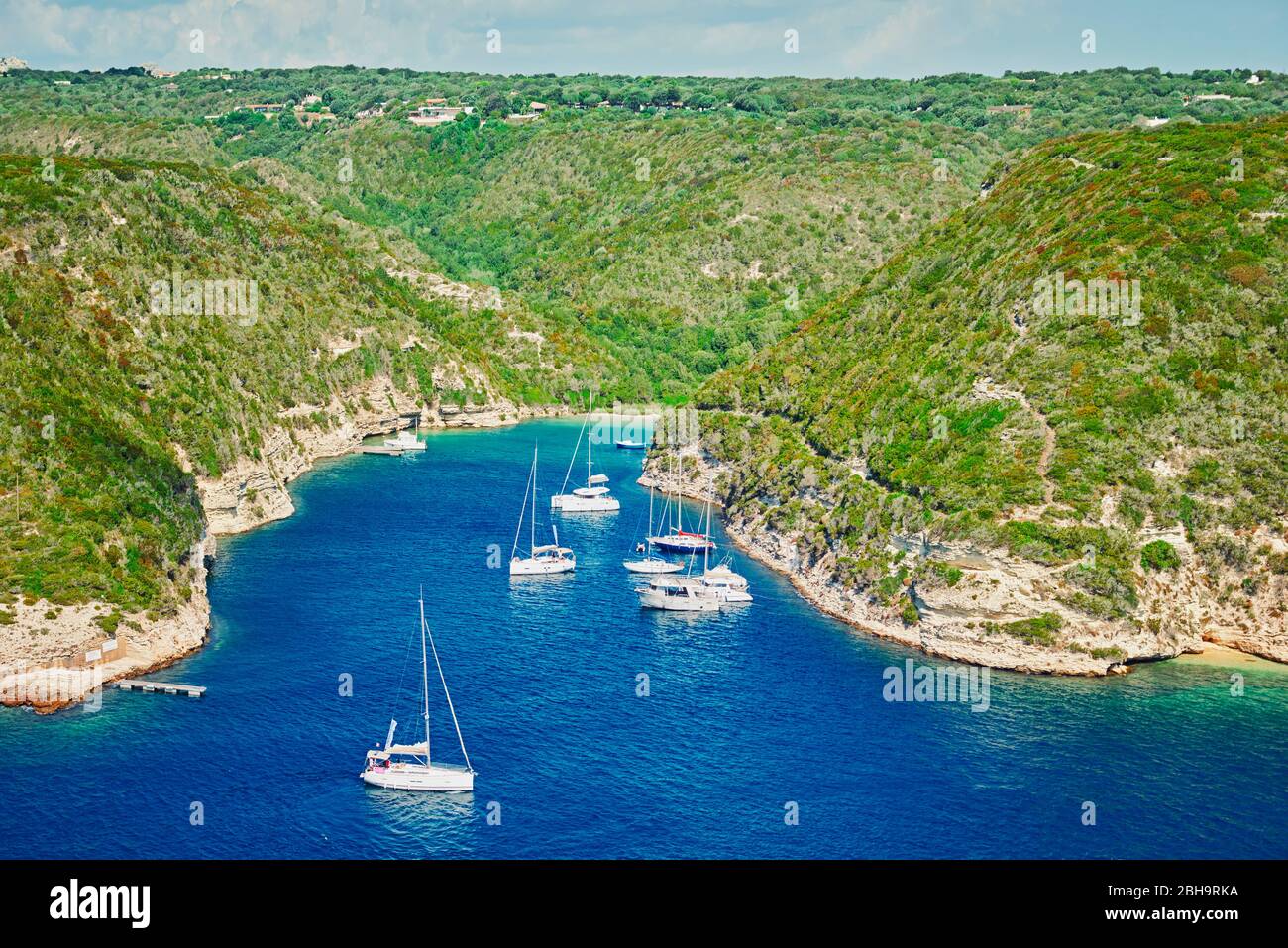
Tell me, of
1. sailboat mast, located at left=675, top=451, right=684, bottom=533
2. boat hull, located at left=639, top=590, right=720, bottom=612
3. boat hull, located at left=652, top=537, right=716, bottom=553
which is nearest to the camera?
boat hull, located at left=639, top=590, right=720, bottom=612

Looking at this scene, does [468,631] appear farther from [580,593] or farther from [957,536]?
[957,536]

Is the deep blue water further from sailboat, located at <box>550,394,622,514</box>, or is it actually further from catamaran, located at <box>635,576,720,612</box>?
sailboat, located at <box>550,394,622,514</box>

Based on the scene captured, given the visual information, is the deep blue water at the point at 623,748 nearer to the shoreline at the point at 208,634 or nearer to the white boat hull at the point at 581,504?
the shoreline at the point at 208,634

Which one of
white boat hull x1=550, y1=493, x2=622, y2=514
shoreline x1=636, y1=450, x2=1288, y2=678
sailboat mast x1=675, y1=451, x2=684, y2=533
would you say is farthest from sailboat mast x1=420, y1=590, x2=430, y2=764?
sailboat mast x1=675, y1=451, x2=684, y2=533

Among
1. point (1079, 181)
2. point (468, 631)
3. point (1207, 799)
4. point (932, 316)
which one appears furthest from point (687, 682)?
point (1079, 181)

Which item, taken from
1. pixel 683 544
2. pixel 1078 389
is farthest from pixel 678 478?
pixel 1078 389

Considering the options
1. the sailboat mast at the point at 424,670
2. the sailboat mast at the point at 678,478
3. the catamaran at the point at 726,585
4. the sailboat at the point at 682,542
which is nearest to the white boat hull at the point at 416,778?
the sailboat mast at the point at 424,670
